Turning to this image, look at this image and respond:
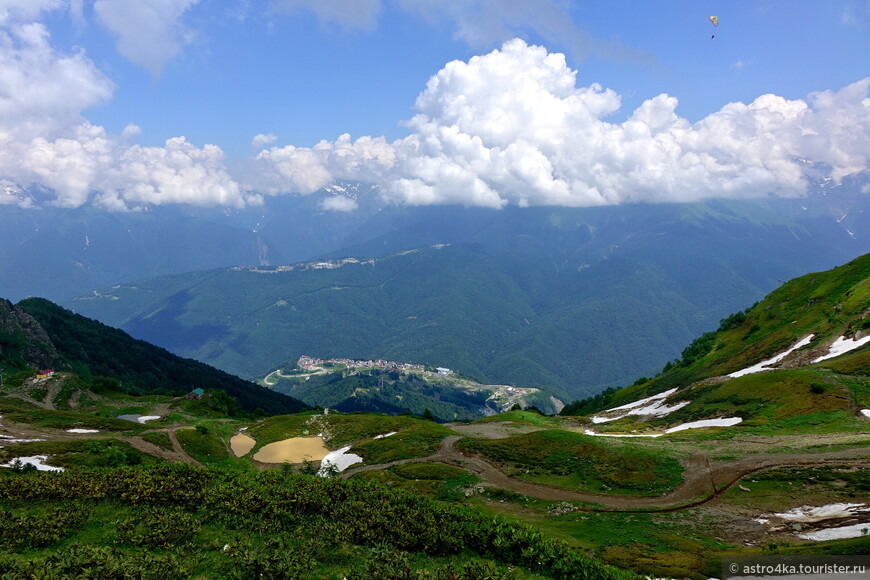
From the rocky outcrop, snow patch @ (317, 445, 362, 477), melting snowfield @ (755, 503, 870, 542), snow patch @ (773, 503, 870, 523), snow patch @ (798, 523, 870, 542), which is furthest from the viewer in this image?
the rocky outcrop

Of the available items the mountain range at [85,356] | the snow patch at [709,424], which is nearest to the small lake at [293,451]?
the mountain range at [85,356]

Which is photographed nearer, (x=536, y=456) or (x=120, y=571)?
(x=120, y=571)

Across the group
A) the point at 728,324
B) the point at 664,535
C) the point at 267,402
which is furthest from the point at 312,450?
the point at 267,402

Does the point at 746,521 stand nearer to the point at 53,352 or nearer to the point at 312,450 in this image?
the point at 312,450

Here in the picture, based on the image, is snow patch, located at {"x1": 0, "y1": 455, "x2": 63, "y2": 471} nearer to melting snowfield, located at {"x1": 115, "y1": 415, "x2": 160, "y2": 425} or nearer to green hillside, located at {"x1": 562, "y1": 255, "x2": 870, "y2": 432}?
melting snowfield, located at {"x1": 115, "y1": 415, "x2": 160, "y2": 425}

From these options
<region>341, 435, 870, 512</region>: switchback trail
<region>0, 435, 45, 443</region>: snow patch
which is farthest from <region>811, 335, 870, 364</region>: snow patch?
<region>0, 435, 45, 443</region>: snow patch

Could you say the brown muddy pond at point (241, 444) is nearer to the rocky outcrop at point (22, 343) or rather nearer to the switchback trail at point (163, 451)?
the switchback trail at point (163, 451)

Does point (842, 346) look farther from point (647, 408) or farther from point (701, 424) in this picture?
point (647, 408)
